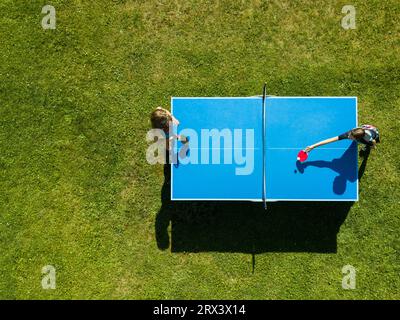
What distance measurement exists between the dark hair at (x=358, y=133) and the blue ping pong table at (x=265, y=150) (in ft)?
0.89

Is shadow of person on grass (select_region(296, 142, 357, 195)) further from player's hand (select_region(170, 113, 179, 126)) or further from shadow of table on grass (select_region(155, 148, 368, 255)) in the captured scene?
player's hand (select_region(170, 113, 179, 126))

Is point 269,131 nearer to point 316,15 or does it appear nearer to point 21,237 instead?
point 316,15

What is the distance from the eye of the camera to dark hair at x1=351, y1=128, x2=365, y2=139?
721 centimetres

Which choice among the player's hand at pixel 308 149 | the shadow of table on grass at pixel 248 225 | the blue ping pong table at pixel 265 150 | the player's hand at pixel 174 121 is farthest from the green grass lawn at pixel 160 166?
the player's hand at pixel 308 149

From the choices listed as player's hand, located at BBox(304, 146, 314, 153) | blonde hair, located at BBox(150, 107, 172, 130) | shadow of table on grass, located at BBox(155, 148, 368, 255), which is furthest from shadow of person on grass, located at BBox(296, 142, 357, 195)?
blonde hair, located at BBox(150, 107, 172, 130)

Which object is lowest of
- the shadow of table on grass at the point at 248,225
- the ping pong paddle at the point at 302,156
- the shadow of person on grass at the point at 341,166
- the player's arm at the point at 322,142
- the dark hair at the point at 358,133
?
the shadow of table on grass at the point at 248,225

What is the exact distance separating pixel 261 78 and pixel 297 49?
90cm

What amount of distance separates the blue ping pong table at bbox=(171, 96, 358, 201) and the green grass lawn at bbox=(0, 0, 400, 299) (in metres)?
1.00

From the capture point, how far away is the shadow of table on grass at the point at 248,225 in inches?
336

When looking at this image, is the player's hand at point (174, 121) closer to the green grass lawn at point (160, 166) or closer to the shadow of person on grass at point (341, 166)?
the green grass lawn at point (160, 166)

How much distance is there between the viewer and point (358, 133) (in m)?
7.20

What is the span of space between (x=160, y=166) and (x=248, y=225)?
205 centimetres

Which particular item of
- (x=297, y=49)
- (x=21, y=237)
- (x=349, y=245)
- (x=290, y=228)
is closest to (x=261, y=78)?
(x=297, y=49)

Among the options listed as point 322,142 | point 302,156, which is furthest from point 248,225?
point 322,142
